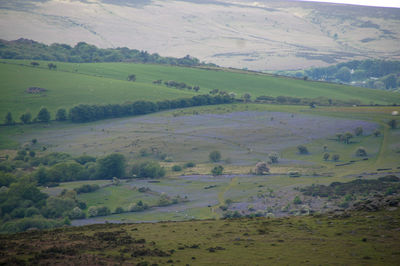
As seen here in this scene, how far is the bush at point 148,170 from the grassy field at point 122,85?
48.9 metres

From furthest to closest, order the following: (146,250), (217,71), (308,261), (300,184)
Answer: (217,71)
(300,184)
(146,250)
(308,261)

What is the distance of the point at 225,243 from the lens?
34375 mm

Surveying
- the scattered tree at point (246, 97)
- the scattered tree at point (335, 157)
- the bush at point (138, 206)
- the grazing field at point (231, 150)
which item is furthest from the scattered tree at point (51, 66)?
the bush at point (138, 206)

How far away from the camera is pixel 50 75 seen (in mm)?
160500

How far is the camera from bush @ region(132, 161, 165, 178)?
93500 mm

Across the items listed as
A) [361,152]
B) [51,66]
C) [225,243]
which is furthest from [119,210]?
[51,66]

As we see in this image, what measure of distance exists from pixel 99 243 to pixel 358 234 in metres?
17.2

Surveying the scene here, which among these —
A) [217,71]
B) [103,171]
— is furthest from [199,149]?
[217,71]

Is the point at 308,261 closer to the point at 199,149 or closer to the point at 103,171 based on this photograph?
the point at 103,171

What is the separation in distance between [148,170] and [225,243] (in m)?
61.4

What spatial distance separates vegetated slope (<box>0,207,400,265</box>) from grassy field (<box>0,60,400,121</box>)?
10298 centimetres

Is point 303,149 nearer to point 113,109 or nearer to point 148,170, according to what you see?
point 148,170

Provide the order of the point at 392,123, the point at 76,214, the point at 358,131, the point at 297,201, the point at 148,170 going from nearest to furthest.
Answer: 1. the point at 297,201
2. the point at 76,214
3. the point at 148,170
4. the point at 358,131
5. the point at 392,123

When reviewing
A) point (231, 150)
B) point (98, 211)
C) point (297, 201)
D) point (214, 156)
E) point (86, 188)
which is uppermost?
point (297, 201)
